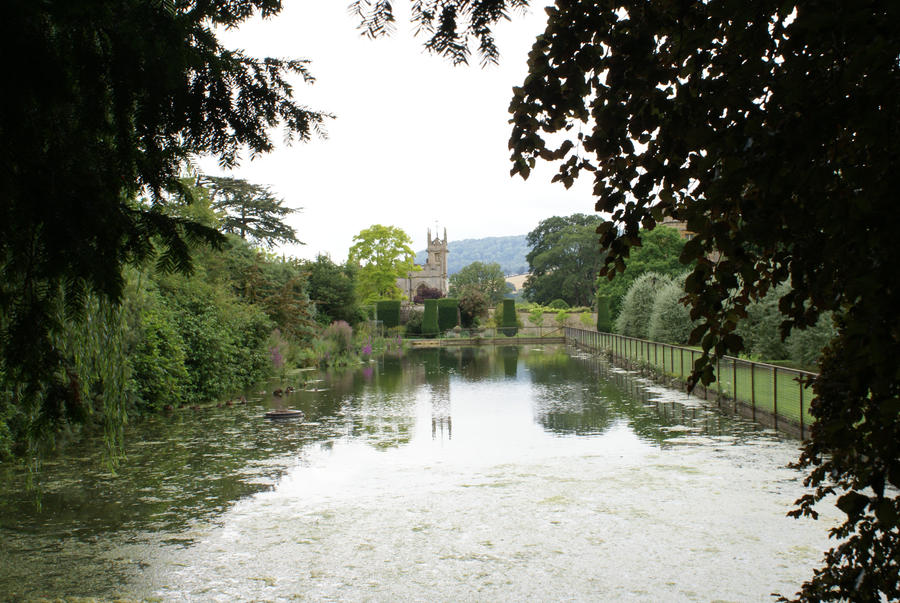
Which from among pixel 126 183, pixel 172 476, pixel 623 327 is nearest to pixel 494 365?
pixel 623 327

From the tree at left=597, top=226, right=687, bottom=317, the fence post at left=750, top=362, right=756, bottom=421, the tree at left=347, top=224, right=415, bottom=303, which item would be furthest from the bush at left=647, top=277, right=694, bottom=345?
the tree at left=347, top=224, right=415, bottom=303

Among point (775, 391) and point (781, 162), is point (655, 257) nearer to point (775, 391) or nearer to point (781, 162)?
point (775, 391)

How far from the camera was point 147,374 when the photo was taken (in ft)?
43.8

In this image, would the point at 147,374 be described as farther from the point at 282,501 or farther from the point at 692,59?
the point at 692,59

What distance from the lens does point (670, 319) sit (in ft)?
88.6

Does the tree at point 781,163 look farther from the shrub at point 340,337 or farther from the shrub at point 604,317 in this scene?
the shrub at point 604,317

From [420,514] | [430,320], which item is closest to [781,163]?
[420,514]

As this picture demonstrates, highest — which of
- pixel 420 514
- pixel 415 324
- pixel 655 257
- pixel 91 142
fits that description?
pixel 655 257

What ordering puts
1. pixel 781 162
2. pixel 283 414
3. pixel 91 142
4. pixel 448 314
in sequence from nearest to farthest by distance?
pixel 781 162 < pixel 91 142 < pixel 283 414 < pixel 448 314

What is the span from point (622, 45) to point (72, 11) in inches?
71.0

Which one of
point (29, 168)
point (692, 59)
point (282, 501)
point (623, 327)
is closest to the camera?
point (692, 59)

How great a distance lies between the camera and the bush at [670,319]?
2656 centimetres

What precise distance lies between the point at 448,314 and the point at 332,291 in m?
16.1

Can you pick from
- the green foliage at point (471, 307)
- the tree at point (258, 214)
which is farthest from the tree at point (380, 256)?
the tree at point (258, 214)
